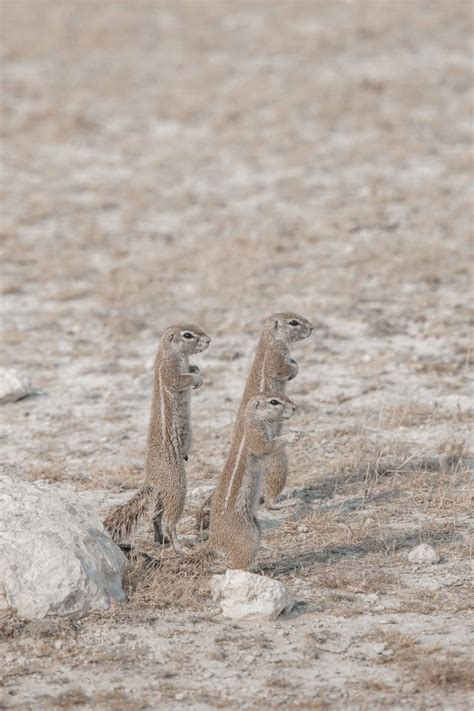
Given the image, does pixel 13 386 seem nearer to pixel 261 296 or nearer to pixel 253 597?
pixel 261 296

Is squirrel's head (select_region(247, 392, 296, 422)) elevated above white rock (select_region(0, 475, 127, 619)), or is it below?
above

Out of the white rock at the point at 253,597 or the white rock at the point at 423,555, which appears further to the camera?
the white rock at the point at 423,555

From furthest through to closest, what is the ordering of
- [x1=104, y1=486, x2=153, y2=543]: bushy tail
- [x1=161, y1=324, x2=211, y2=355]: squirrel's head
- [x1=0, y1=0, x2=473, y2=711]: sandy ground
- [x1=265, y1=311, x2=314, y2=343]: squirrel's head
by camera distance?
[x1=265, y1=311, x2=314, y2=343]: squirrel's head, [x1=161, y1=324, x2=211, y2=355]: squirrel's head, [x1=104, y1=486, x2=153, y2=543]: bushy tail, [x1=0, y1=0, x2=473, y2=711]: sandy ground

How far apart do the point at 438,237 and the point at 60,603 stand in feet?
29.2

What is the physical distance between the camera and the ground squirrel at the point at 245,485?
7098 millimetres

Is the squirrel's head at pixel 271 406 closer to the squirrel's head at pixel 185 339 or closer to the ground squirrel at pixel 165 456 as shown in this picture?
the ground squirrel at pixel 165 456

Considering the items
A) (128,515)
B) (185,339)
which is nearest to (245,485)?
(128,515)

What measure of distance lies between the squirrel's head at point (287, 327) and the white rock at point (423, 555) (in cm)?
194

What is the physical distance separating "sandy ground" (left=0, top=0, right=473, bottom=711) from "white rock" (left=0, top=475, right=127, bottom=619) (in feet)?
0.52

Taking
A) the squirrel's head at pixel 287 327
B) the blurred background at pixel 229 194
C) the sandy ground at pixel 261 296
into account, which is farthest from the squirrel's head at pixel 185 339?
the blurred background at pixel 229 194

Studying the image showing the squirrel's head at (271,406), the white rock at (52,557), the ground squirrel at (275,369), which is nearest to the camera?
the white rock at (52,557)

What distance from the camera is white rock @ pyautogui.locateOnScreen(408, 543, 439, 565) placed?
743cm

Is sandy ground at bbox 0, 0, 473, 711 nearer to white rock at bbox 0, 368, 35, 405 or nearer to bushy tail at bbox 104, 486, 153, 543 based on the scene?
white rock at bbox 0, 368, 35, 405

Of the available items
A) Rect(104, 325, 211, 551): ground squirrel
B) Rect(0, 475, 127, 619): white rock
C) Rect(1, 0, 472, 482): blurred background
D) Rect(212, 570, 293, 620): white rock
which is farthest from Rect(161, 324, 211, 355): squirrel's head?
Rect(212, 570, 293, 620): white rock
